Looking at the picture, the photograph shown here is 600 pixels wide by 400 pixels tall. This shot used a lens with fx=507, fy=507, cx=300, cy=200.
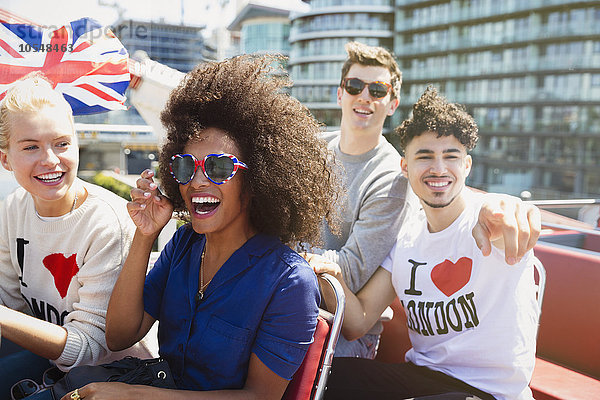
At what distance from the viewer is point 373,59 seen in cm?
269

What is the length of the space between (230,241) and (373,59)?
60.0 inches

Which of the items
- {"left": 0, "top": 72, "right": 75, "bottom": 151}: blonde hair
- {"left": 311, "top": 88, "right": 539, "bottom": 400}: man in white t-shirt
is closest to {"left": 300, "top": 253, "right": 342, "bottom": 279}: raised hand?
{"left": 311, "top": 88, "right": 539, "bottom": 400}: man in white t-shirt

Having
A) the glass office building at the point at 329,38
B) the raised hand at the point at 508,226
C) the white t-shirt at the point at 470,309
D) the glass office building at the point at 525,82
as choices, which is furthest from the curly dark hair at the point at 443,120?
the glass office building at the point at 329,38

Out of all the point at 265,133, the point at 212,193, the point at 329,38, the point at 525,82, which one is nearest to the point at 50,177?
the point at 212,193

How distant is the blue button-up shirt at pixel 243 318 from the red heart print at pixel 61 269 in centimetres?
44

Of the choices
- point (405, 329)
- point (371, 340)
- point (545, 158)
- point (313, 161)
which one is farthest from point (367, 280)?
point (545, 158)

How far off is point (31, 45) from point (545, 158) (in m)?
43.3

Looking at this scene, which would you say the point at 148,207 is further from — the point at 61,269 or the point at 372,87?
the point at 372,87

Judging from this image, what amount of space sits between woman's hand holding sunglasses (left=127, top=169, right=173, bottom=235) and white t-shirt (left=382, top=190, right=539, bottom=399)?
41.0 inches

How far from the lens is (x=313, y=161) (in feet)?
5.38

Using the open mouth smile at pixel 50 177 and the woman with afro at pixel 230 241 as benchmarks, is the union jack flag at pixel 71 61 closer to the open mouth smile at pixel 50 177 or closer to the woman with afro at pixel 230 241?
the open mouth smile at pixel 50 177

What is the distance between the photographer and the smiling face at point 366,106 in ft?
8.45

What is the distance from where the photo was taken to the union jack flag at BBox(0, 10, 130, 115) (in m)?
2.45

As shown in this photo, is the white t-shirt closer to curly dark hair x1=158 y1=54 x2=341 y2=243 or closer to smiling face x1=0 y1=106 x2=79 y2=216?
Answer: curly dark hair x1=158 y1=54 x2=341 y2=243
